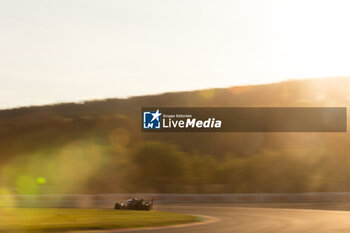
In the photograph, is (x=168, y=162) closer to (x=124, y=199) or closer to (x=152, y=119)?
(x=152, y=119)

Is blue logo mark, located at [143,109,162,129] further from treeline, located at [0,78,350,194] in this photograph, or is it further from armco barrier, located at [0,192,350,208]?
armco barrier, located at [0,192,350,208]

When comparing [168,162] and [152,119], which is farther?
[168,162]

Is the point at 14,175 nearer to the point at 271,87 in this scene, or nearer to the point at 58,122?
the point at 58,122

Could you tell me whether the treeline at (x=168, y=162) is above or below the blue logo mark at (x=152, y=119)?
below

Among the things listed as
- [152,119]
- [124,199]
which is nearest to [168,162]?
[152,119]

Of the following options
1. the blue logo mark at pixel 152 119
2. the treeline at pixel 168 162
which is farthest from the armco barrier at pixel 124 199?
the treeline at pixel 168 162

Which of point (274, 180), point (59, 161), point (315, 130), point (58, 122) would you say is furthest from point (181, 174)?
point (58, 122)

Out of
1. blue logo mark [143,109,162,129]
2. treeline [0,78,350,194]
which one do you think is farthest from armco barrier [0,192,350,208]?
treeline [0,78,350,194]

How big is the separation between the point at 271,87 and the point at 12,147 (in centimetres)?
Result: 5640

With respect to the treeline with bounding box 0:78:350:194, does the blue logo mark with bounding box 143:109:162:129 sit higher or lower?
higher

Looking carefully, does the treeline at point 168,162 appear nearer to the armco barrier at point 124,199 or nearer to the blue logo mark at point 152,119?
the blue logo mark at point 152,119

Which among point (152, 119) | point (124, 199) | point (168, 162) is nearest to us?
point (124, 199)

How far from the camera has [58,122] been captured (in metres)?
77.4

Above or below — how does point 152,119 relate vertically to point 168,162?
above
